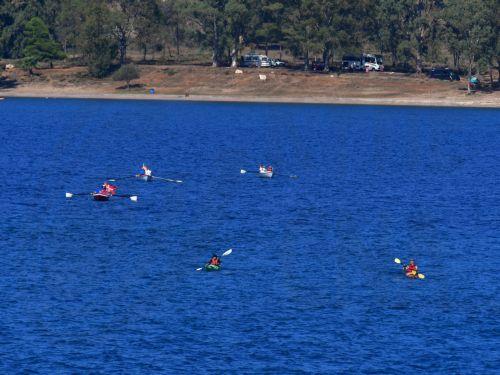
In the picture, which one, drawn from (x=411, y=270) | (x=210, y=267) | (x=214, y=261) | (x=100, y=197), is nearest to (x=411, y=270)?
(x=411, y=270)

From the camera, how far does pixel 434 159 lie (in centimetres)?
14038

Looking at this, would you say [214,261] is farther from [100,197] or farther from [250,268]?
[100,197]

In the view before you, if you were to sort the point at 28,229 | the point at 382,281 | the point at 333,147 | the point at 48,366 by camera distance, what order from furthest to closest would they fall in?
the point at 333,147, the point at 28,229, the point at 382,281, the point at 48,366

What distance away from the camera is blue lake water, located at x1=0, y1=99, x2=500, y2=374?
52.7m

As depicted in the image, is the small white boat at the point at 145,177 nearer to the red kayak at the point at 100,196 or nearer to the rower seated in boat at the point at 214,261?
the red kayak at the point at 100,196

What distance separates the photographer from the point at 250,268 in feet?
227

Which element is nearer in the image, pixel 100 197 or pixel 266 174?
pixel 100 197

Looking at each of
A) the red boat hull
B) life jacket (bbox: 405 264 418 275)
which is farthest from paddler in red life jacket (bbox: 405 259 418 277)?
the red boat hull

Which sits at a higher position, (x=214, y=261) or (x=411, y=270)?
(x=214, y=261)

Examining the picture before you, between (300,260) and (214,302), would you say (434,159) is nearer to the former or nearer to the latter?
(300,260)

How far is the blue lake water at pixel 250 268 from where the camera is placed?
52.7 meters

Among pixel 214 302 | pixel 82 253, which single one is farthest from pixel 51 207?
pixel 214 302

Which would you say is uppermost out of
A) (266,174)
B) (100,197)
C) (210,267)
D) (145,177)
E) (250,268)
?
(210,267)

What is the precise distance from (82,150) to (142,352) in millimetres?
95316
